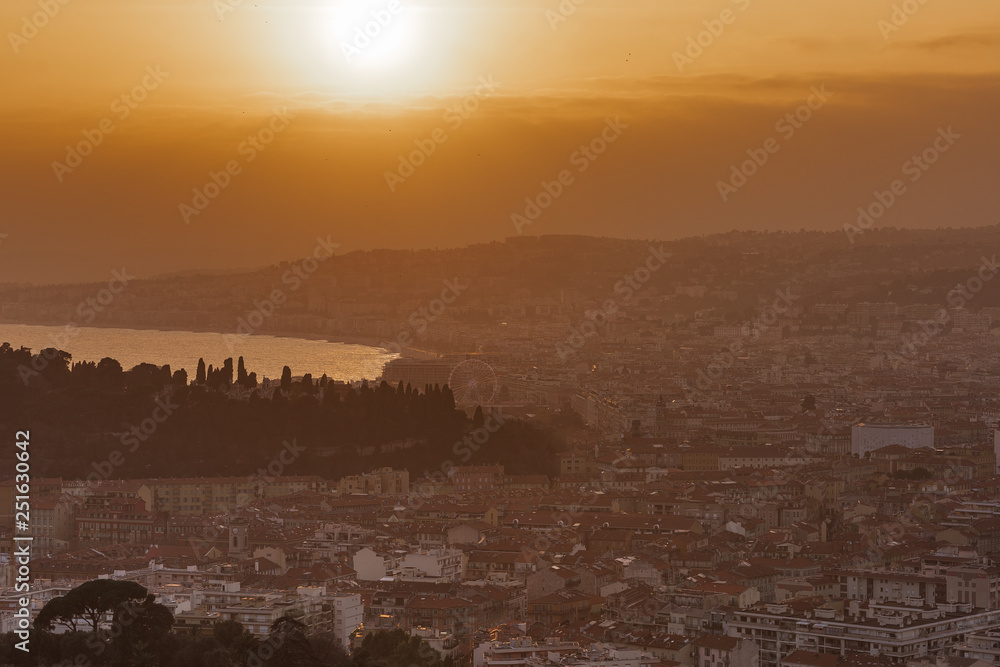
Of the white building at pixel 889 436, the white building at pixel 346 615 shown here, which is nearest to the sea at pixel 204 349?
the white building at pixel 889 436

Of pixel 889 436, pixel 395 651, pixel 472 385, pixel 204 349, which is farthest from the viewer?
pixel 204 349

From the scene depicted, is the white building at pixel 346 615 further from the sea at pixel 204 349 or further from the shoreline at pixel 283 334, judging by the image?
the shoreline at pixel 283 334

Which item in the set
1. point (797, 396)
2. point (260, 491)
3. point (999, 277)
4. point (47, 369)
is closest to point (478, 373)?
point (797, 396)

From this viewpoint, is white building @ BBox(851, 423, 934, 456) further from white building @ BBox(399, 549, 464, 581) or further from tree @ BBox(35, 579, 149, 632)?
tree @ BBox(35, 579, 149, 632)

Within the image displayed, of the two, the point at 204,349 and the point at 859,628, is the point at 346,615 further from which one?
the point at 204,349

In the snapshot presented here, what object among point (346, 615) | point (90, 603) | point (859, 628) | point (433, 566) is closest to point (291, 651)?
point (90, 603)

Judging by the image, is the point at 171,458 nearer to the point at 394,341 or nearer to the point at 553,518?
the point at 553,518
